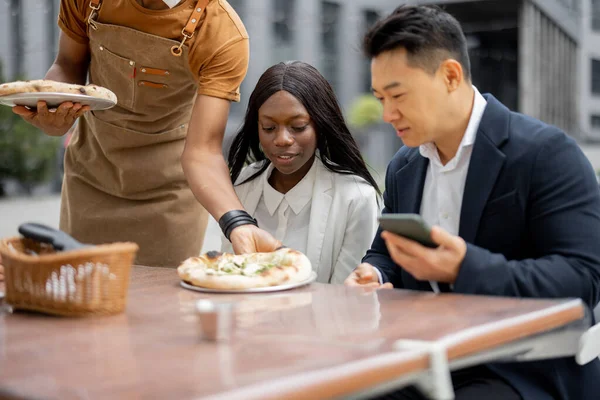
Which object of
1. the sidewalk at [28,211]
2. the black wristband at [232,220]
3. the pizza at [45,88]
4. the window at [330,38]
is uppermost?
the window at [330,38]

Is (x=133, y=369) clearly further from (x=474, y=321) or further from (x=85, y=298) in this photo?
(x=474, y=321)

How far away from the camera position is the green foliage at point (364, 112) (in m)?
9.13

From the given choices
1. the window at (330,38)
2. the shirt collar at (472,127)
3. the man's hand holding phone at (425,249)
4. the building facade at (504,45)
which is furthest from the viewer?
the window at (330,38)

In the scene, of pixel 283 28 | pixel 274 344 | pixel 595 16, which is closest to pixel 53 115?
pixel 274 344

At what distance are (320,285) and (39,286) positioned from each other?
62 cm

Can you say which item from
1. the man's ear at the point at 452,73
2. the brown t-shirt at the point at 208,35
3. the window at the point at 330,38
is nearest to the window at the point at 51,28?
the window at the point at 330,38

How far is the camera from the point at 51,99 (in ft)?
6.93

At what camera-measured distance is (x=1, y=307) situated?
1.55m

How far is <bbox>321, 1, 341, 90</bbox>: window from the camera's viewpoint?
29.5 ft

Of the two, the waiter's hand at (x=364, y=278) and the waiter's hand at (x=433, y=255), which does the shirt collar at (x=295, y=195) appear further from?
the waiter's hand at (x=433, y=255)

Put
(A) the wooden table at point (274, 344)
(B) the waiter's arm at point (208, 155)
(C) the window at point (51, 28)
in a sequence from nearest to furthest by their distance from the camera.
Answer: (A) the wooden table at point (274, 344) < (B) the waiter's arm at point (208, 155) < (C) the window at point (51, 28)

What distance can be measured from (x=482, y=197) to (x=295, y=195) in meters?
1.07

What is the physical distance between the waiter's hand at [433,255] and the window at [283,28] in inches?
289

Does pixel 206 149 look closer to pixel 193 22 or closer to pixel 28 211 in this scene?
pixel 193 22
